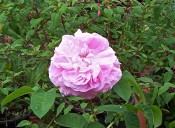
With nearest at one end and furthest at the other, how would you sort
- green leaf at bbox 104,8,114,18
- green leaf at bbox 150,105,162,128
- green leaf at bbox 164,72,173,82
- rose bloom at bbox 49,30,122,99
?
rose bloom at bbox 49,30,122,99, green leaf at bbox 150,105,162,128, green leaf at bbox 104,8,114,18, green leaf at bbox 164,72,173,82

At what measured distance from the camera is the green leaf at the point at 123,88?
990 millimetres

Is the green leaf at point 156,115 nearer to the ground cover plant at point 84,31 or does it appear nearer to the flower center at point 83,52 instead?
the flower center at point 83,52

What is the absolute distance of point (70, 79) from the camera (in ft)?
3.00

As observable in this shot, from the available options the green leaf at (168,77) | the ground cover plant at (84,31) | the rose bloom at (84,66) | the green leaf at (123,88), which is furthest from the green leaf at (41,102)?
the green leaf at (168,77)

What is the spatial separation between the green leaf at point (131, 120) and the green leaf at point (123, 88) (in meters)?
0.06

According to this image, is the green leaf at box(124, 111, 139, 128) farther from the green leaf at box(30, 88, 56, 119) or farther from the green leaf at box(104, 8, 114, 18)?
the green leaf at box(104, 8, 114, 18)

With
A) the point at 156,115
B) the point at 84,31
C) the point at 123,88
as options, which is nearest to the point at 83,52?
the point at 123,88

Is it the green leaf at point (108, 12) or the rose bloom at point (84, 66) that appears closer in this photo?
the rose bloom at point (84, 66)

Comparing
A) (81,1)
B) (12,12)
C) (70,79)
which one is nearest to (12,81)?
(12,12)

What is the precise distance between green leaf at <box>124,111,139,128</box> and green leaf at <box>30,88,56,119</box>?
19 cm

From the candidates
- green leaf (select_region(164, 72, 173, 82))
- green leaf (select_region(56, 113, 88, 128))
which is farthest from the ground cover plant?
green leaf (select_region(56, 113, 88, 128))

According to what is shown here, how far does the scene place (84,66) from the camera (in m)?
0.92

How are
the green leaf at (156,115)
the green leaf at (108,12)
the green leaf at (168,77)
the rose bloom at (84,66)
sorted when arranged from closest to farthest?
the rose bloom at (84,66), the green leaf at (156,115), the green leaf at (108,12), the green leaf at (168,77)

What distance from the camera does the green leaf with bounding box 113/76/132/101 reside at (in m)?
0.99
